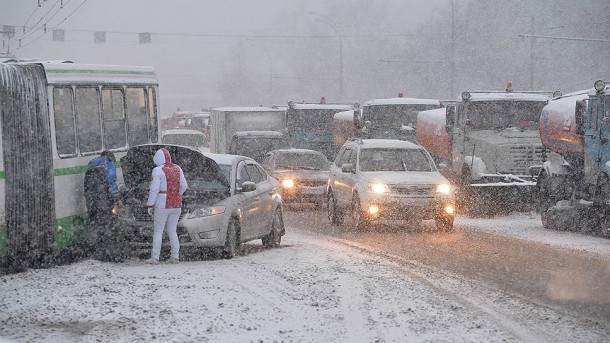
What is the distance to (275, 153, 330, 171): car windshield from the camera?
2930 centimetres

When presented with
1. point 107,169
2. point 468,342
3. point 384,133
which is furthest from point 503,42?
point 468,342

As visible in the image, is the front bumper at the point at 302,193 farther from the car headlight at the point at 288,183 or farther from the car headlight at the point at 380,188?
the car headlight at the point at 380,188

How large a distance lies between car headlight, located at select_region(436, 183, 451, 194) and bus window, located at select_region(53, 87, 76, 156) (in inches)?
297

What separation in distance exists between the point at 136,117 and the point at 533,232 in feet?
26.8

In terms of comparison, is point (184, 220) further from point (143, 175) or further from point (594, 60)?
point (594, 60)

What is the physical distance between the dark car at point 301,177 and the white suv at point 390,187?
4.98 metres

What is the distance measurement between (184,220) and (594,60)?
67254mm

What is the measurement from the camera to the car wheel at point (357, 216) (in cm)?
2109

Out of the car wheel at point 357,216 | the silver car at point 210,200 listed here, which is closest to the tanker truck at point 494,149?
the car wheel at point 357,216

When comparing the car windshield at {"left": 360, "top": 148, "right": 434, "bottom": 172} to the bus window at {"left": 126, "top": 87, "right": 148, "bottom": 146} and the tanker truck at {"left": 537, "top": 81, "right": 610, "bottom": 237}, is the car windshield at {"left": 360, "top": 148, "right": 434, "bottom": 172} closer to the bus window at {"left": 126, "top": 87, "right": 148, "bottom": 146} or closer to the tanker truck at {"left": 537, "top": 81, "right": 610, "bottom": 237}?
the tanker truck at {"left": 537, "top": 81, "right": 610, "bottom": 237}

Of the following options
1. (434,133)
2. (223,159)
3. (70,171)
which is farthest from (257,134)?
(70,171)

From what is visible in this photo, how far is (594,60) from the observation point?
258 ft

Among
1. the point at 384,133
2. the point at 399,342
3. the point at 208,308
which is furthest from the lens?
the point at 384,133

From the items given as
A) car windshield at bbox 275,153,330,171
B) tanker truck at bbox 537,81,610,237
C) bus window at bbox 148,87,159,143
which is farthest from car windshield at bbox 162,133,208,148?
bus window at bbox 148,87,159,143
